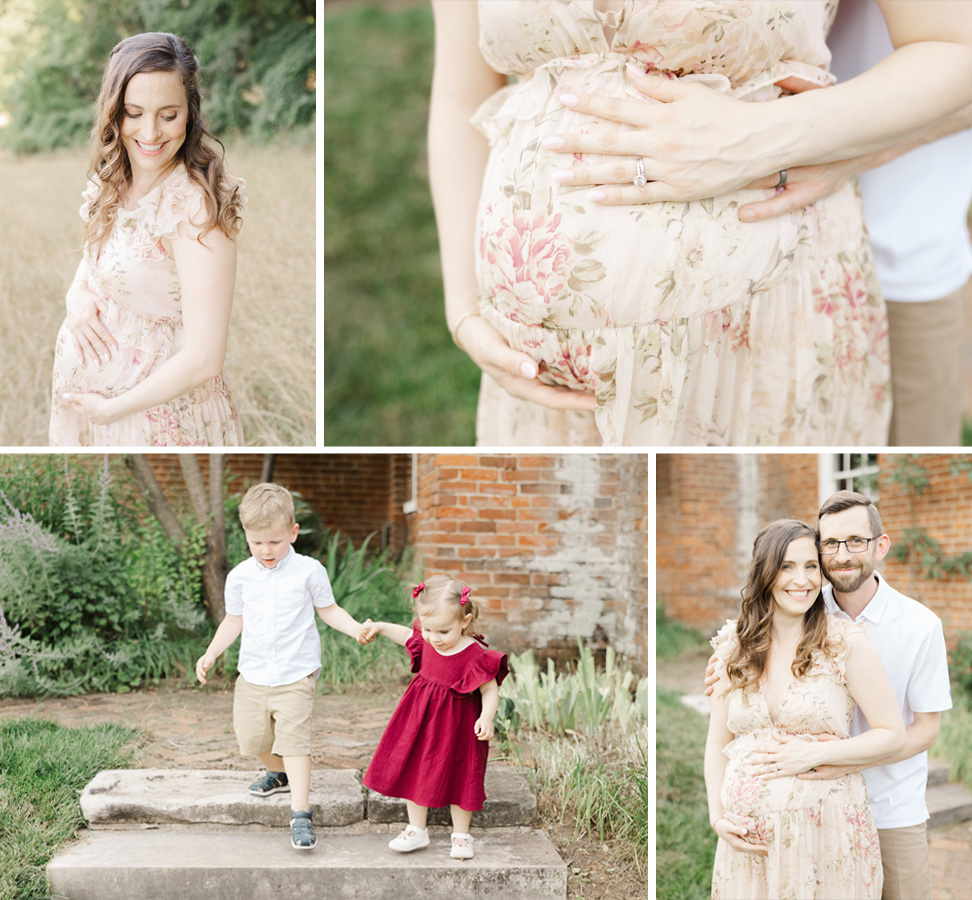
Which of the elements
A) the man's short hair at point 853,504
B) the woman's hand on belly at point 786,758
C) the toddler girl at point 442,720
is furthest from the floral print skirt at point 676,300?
the toddler girl at point 442,720

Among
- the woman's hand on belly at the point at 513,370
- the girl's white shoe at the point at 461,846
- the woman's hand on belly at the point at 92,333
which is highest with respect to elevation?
the woman's hand on belly at the point at 92,333

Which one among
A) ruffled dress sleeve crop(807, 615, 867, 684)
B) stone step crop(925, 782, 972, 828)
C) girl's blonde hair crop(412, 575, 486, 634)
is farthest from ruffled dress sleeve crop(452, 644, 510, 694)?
stone step crop(925, 782, 972, 828)

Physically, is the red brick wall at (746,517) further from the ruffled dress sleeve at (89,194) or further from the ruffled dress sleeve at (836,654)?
the ruffled dress sleeve at (89,194)

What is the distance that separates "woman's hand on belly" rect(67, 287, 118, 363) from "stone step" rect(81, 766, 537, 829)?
137 cm

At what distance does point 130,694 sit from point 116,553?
54 centimetres

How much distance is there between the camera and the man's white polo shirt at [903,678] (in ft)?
7.09

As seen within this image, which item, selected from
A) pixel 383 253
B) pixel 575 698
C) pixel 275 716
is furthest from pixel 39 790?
pixel 383 253

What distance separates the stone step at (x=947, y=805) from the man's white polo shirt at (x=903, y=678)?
1832 mm

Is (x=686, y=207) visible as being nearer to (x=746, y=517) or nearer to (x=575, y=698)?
(x=575, y=698)

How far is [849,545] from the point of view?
217 centimetres

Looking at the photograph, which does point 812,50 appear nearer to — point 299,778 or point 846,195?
point 846,195

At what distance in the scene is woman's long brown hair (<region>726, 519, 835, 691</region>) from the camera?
2109 mm

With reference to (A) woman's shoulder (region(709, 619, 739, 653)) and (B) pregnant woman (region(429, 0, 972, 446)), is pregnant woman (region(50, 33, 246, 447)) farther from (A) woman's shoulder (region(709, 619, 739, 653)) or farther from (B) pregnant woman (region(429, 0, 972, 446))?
(A) woman's shoulder (region(709, 619, 739, 653))

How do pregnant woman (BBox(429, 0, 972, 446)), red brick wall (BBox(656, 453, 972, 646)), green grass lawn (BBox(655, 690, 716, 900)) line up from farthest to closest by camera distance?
green grass lawn (BBox(655, 690, 716, 900)) → red brick wall (BBox(656, 453, 972, 646)) → pregnant woman (BBox(429, 0, 972, 446))
